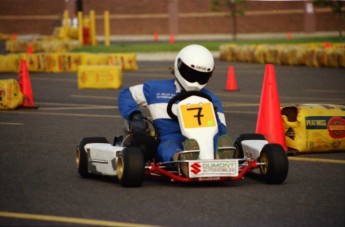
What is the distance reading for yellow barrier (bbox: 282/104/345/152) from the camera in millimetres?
11867

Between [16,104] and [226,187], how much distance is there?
9.55m

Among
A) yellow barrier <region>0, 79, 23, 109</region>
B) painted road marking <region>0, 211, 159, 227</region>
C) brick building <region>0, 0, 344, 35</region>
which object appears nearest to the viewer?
painted road marking <region>0, 211, 159, 227</region>

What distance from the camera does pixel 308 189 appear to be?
9203 mm

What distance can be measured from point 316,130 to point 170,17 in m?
58.3

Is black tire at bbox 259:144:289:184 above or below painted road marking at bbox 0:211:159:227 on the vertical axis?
above

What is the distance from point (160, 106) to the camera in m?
9.90

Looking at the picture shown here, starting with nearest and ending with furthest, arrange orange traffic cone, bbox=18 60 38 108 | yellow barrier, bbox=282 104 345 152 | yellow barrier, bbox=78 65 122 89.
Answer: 1. yellow barrier, bbox=282 104 345 152
2. orange traffic cone, bbox=18 60 38 108
3. yellow barrier, bbox=78 65 122 89

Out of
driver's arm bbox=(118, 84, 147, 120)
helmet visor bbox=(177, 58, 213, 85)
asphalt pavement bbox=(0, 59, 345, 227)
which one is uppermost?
helmet visor bbox=(177, 58, 213, 85)

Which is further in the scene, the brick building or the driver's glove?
the brick building

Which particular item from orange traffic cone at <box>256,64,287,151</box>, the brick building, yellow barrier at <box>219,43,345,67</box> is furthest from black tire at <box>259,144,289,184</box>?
the brick building

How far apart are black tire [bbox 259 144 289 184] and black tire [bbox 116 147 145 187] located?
1155 mm

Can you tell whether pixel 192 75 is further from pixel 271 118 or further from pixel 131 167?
pixel 271 118

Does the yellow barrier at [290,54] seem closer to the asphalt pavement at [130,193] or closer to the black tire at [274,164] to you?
the asphalt pavement at [130,193]

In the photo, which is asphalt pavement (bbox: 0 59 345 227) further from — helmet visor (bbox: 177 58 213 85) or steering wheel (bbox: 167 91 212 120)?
helmet visor (bbox: 177 58 213 85)
